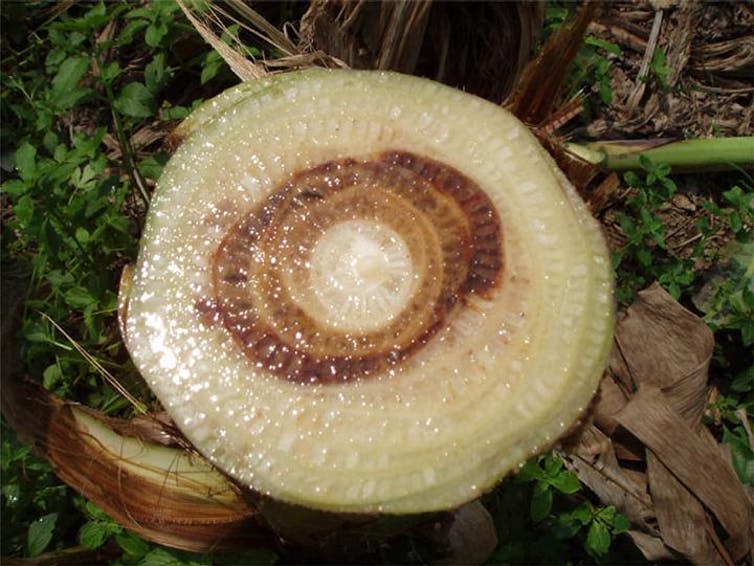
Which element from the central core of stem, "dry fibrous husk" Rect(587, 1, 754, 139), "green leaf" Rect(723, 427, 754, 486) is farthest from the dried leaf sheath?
"dry fibrous husk" Rect(587, 1, 754, 139)

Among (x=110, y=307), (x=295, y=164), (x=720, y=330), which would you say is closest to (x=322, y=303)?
(x=295, y=164)

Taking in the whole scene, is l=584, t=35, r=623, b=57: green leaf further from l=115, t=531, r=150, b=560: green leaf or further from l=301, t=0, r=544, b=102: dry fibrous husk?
l=115, t=531, r=150, b=560: green leaf

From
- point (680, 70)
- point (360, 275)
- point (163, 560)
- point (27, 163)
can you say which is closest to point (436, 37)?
point (680, 70)

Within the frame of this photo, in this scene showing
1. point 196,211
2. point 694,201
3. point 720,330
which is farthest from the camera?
point 694,201

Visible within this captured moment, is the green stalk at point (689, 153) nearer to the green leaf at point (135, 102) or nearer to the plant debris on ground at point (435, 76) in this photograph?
the plant debris on ground at point (435, 76)

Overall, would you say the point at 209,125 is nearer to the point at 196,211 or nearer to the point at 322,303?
the point at 196,211
